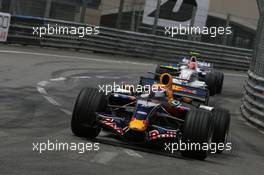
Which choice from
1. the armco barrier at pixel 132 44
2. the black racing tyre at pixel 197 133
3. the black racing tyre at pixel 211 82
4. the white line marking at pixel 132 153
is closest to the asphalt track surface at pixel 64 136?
the white line marking at pixel 132 153

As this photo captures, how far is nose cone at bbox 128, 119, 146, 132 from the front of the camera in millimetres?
8555

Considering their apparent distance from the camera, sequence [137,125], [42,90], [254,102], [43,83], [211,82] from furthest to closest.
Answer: [211,82] < [43,83] < [254,102] < [42,90] < [137,125]

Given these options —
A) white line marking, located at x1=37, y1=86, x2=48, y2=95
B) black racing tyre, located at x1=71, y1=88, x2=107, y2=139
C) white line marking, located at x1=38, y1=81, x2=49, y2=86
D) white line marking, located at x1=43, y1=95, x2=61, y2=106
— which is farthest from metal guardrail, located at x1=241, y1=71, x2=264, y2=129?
black racing tyre, located at x1=71, y1=88, x2=107, y2=139

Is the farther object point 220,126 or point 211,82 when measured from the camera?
point 211,82

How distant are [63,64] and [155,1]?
8438mm

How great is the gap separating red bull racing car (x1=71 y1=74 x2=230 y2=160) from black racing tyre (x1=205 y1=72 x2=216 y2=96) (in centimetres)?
836

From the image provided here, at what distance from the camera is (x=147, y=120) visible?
8.77 m

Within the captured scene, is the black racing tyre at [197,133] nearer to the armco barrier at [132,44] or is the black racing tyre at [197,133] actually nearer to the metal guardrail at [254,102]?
the metal guardrail at [254,102]

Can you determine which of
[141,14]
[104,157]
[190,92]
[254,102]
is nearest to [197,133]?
[104,157]

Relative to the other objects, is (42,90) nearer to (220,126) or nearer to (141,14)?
(220,126)

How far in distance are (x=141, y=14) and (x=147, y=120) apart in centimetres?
1917

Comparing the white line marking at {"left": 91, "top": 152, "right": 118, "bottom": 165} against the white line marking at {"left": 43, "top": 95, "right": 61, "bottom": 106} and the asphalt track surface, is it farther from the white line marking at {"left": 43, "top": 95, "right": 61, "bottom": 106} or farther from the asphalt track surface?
the white line marking at {"left": 43, "top": 95, "right": 61, "bottom": 106}

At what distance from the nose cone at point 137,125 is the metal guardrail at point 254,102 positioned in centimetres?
511

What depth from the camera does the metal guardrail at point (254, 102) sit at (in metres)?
13.5
